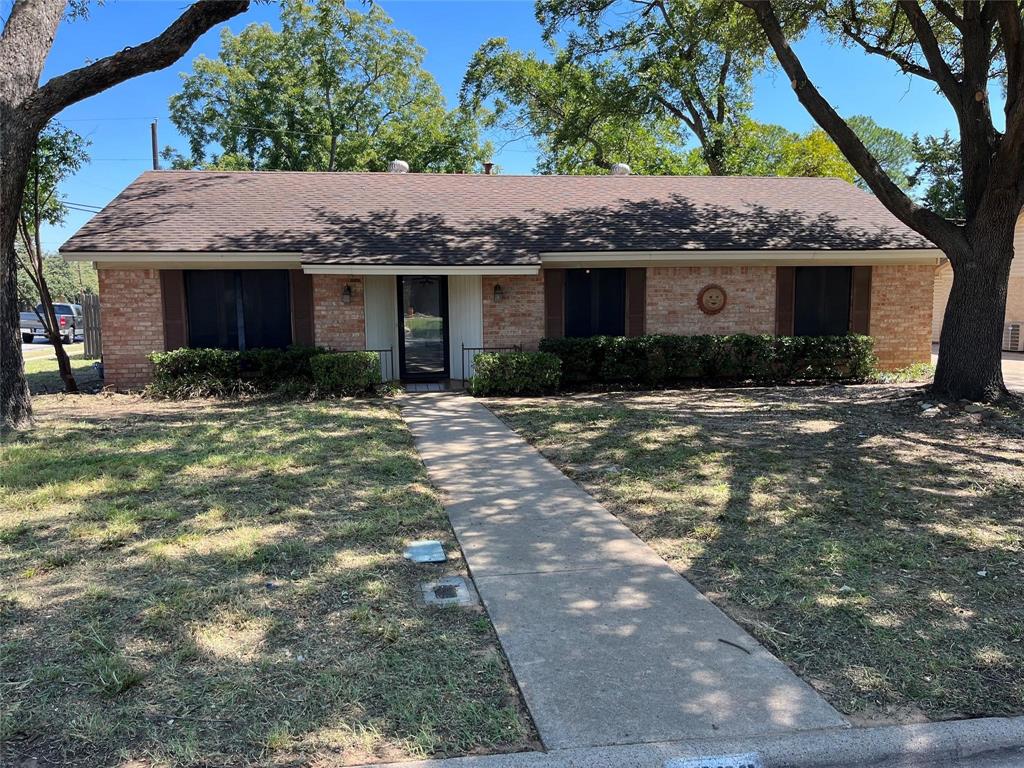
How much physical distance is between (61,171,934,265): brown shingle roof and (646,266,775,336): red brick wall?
65cm

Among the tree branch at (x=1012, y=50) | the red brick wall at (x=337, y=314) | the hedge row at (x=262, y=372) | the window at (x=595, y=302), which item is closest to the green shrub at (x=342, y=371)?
Answer: the hedge row at (x=262, y=372)

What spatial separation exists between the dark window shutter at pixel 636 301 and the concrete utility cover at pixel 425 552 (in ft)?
32.0

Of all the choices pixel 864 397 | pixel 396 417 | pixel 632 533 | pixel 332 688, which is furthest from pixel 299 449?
pixel 864 397

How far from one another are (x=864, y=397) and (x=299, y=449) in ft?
29.3

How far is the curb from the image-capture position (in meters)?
2.59

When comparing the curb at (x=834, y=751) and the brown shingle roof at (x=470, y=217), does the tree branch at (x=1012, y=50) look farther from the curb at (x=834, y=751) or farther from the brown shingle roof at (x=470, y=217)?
the curb at (x=834, y=751)

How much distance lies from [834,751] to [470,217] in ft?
43.7

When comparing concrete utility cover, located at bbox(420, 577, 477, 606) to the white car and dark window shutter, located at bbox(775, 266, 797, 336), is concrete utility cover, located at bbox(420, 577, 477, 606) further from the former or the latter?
the white car

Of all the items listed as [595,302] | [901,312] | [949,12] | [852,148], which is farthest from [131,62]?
[901,312]

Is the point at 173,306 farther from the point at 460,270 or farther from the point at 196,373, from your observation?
the point at 460,270

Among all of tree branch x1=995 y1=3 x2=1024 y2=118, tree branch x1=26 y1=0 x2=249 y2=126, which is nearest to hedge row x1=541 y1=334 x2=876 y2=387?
tree branch x1=995 y1=3 x2=1024 y2=118

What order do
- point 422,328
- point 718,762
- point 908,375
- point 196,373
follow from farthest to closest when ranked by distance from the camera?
point 908,375, point 422,328, point 196,373, point 718,762

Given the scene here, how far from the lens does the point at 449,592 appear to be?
4047 mm

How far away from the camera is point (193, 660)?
323 centimetres
